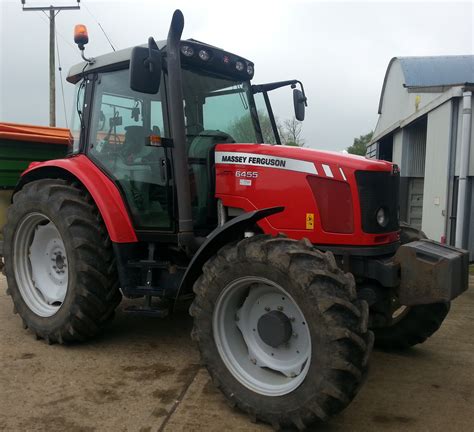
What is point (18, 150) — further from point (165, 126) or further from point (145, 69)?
point (145, 69)

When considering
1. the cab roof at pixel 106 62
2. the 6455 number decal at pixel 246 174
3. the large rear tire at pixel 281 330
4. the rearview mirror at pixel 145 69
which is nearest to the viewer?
the large rear tire at pixel 281 330

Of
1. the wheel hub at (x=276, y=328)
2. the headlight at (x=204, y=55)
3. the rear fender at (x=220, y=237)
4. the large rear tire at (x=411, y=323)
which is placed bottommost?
the large rear tire at (x=411, y=323)

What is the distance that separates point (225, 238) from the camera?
10.6 ft

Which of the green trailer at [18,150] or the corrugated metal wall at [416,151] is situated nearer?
the green trailer at [18,150]

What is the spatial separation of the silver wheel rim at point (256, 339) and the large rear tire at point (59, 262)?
51.4 inches

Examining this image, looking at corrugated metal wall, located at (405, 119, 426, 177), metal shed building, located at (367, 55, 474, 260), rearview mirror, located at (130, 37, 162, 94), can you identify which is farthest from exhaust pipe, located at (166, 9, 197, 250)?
corrugated metal wall, located at (405, 119, 426, 177)

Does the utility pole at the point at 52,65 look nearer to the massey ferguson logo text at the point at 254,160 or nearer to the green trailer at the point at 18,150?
the green trailer at the point at 18,150

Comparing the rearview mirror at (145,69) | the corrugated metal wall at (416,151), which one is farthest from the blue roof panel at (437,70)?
the rearview mirror at (145,69)

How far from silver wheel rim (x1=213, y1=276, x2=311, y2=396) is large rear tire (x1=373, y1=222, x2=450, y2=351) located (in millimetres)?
1145

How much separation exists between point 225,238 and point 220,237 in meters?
0.06

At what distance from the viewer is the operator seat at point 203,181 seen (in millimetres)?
3795

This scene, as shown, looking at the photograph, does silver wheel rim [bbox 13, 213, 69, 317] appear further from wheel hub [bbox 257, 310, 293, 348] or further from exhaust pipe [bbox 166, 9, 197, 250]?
wheel hub [bbox 257, 310, 293, 348]

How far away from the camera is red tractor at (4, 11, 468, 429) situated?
2785mm

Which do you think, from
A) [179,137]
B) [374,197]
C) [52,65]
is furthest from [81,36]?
[52,65]
